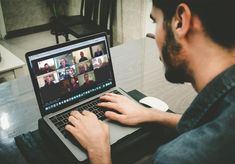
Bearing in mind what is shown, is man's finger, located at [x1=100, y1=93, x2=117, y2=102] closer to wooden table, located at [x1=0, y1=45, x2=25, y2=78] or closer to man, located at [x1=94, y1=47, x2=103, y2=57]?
man, located at [x1=94, y1=47, x2=103, y2=57]

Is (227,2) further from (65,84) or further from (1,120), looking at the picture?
(1,120)

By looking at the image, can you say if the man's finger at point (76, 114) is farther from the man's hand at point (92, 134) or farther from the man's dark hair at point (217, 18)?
the man's dark hair at point (217, 18)

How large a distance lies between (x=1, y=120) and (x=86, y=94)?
1.16 feet

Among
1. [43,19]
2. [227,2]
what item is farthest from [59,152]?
[43,19]

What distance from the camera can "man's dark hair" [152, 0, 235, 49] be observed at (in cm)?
58

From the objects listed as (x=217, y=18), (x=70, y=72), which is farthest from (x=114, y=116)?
(x=217, y=18)

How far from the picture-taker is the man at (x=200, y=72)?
0.50 m

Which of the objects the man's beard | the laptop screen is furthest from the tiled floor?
the man's beard

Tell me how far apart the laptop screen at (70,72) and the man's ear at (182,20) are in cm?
48

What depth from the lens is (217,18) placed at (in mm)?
595

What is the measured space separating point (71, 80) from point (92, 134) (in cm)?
28

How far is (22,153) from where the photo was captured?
2.95 ft

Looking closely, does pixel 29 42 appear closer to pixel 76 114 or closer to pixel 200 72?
pixel 76 114

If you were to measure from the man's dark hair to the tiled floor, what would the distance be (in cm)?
355
